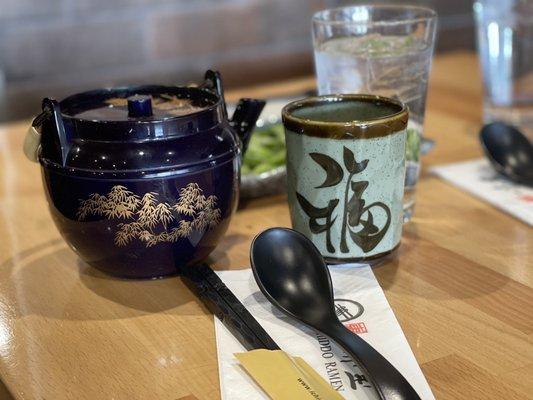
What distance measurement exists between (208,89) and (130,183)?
0.15 meters

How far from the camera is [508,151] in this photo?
0.99 m

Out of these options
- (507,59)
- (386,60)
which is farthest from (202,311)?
(507,59)

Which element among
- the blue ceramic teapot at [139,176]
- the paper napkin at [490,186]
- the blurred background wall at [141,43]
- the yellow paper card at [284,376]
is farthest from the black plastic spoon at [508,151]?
the blurred background wall at [141,43]

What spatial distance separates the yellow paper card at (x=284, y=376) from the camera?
544mm

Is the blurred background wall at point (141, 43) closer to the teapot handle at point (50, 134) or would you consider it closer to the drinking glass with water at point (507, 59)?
the drinking glass with water at point (507, 59)

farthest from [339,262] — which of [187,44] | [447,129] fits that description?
[187,44]

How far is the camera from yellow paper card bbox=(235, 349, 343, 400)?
1.78 ft

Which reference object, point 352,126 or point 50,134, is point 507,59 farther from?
point 50,134

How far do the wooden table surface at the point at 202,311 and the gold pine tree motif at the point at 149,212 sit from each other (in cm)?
6

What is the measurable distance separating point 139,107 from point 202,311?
189mm

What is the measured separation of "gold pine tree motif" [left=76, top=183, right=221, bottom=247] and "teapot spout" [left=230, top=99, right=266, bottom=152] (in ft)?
0.38

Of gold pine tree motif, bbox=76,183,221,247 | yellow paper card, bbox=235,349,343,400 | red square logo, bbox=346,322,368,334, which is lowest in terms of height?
red square logo, bbox=346,322,368,334

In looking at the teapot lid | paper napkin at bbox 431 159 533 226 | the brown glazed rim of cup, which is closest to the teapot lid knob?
the teapot lid

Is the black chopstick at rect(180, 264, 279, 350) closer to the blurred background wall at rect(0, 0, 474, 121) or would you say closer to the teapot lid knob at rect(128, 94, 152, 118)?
the teapot lid knob at rect(128, 94, 152, 118)
